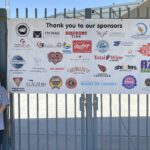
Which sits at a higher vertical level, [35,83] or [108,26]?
[108,26]

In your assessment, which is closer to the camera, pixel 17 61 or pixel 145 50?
pixel 145 50

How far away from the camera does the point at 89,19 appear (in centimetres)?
589

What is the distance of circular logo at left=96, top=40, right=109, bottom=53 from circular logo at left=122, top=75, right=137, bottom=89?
1.85 ft

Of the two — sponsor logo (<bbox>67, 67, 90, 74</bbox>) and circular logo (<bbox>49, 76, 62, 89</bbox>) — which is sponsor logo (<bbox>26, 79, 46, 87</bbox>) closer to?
circular logo (<bbox>49, 76, 62, 89</bbox>)

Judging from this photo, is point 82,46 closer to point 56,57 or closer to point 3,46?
point 56,57

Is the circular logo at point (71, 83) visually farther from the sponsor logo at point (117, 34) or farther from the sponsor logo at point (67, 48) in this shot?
the sponsor logo at point (117, 34)

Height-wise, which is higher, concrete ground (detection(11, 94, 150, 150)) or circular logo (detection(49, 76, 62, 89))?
circular logo (detection(49, 76, 62, 89))

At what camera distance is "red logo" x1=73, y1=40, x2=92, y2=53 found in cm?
590

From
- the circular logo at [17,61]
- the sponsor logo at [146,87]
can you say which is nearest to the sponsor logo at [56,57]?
the circular logo at [17,61]

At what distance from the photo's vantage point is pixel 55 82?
6.04 metres

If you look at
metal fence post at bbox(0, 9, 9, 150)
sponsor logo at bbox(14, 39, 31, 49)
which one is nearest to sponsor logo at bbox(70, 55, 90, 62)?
sponsor logo at bbox(14, 39, 31, 49)

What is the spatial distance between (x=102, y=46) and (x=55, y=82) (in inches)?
37.2

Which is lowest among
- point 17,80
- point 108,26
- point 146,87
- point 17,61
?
point 146,87

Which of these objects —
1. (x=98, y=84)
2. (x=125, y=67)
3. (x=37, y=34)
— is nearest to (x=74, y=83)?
(x=98, y=84)
